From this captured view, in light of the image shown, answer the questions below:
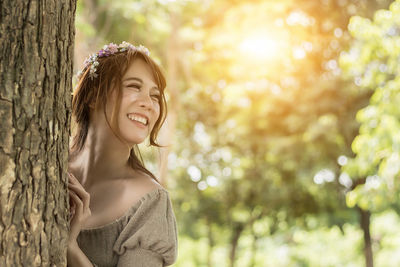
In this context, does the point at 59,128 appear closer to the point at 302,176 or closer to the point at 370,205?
the point at 370,205

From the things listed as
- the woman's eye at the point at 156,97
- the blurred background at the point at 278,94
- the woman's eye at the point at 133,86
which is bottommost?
the woman's eye at the point at 156,97

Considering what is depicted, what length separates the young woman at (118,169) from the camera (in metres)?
2.22

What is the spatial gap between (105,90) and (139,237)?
0.64 metres

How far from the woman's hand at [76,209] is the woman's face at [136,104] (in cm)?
39

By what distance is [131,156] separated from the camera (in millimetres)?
2658

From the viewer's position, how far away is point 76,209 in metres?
2.09

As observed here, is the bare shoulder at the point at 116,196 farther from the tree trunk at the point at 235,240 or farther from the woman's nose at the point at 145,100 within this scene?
the tree trunk at the point at 235,240

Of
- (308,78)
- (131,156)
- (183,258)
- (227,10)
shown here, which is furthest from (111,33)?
(183,258)

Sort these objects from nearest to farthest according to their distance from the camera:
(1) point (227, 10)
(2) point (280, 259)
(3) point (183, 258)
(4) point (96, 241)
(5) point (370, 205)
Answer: (4) point (96, 241) → (5) point (370, 205) → (1) point (227, 10) → (2) point (280, 259) → (3) point (183, 258)

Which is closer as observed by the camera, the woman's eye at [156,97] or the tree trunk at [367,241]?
the woman's eye at [156,97]

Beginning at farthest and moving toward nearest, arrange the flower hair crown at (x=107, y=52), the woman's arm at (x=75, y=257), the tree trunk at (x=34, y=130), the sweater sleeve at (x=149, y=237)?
the flower hair crown at (x=107, y=52) → the sweater sleeve at (x=149, y=237) → the woman's arm at (x=75, y=257) → the tree trunk at (x=34, y=130)

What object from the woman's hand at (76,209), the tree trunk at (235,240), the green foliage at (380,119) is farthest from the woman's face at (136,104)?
the tree trunk at (235,240)

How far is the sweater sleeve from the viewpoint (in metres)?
2.21

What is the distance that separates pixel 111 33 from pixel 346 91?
4985 mm
